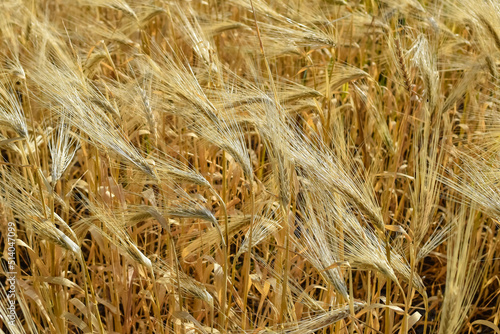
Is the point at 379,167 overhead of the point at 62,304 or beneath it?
overhead

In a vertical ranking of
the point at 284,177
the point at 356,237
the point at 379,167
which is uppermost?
the point at 284,177

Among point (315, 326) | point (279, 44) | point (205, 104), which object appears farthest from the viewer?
point (279, 44)

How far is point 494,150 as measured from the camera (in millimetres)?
1350

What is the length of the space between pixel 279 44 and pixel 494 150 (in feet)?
2.41

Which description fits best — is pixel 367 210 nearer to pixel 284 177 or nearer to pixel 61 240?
pixel 284 177

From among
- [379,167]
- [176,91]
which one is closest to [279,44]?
[379,167]

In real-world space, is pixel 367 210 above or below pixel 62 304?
above

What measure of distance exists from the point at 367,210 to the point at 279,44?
36.6 inches

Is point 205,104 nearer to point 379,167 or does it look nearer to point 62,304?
point 62,304

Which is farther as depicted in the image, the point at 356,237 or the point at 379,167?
the point at 379,167

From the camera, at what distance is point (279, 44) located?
5.82 ft

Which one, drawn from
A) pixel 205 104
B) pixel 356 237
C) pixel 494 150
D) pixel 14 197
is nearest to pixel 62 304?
pixel 14 197

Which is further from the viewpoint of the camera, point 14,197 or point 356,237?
point 14,197

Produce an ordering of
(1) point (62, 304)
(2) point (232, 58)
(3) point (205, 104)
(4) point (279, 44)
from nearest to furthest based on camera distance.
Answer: (3) point (205, 104) < (1) point (62, 304) < (4) point (279, 44) < (2) point (232, 58)
